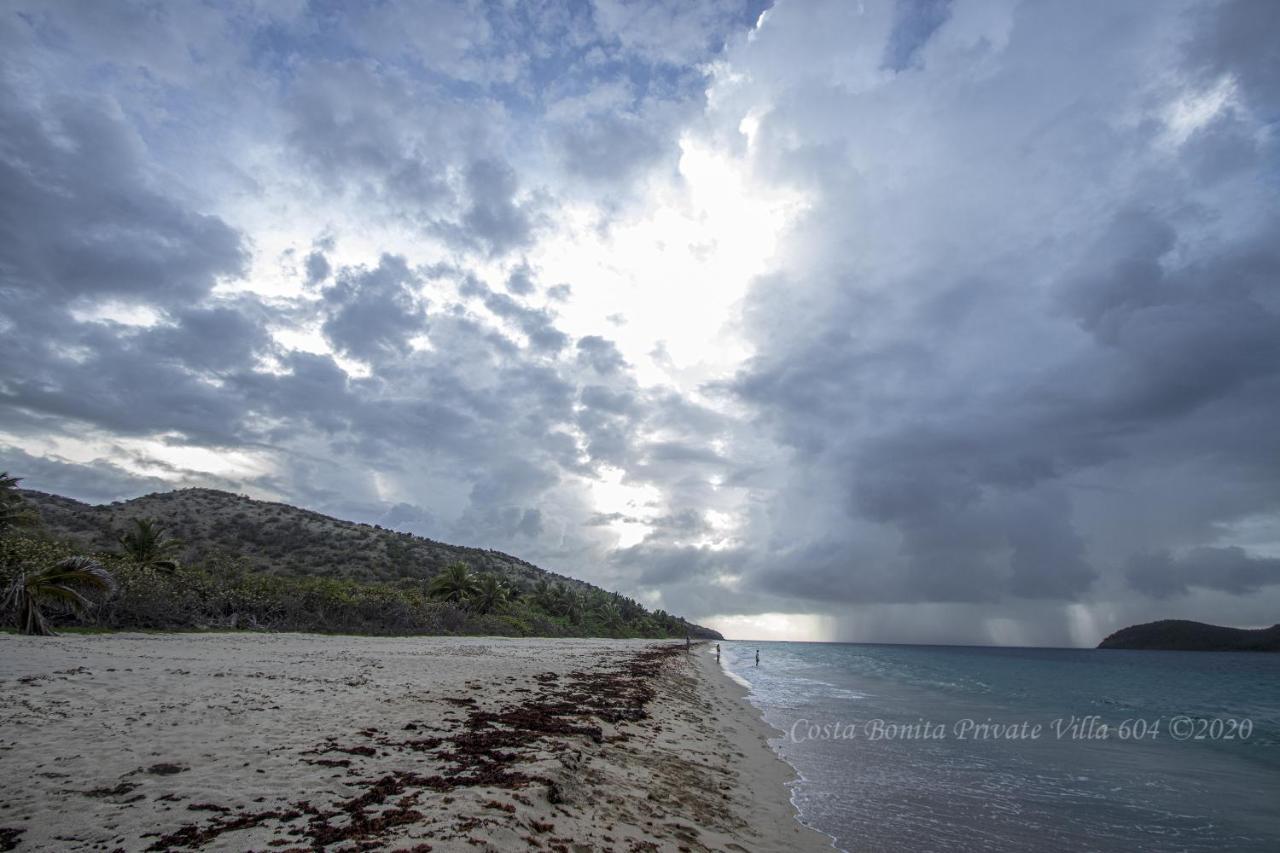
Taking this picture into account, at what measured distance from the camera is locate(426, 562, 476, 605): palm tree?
60.3 metres

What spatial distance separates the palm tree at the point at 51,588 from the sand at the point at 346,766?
4.70 m

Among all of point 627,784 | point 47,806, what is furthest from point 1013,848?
point 47,806

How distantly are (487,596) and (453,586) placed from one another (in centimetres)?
Answer: 366

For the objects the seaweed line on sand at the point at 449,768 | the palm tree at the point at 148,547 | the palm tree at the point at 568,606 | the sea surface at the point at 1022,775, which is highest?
the palm tree at the point at 148,547

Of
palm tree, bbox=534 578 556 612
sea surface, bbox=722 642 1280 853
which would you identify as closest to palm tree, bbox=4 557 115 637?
sea surface, bbox=722 642 1280 853

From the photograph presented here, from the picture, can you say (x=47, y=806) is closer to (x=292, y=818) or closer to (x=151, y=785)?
(x=151, y=785)

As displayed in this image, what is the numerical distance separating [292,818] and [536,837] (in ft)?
8.69

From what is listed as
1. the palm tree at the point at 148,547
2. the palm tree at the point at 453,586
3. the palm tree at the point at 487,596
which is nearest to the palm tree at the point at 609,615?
the palm tree at the point at 487,596

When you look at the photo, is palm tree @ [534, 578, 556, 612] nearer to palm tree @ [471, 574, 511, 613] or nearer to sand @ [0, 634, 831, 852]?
palm tree @ [471, 574, 511, 613]

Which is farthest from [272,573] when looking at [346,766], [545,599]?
[346,766]

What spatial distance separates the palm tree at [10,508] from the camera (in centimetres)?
2561

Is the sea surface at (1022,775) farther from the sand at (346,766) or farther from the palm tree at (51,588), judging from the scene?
the palm tree at (51,588)

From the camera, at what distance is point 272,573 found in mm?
59500

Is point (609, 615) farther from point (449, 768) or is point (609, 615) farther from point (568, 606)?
point (449, 768)
